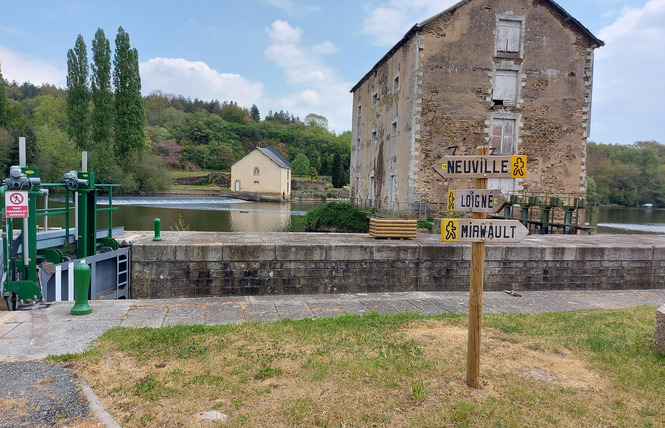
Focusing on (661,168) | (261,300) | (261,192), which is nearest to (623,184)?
(661,168)

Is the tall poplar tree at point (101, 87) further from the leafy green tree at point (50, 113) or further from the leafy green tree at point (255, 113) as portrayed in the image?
the leafy green tree at point (255, 113)

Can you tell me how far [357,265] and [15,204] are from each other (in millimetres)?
6629

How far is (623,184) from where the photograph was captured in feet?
196

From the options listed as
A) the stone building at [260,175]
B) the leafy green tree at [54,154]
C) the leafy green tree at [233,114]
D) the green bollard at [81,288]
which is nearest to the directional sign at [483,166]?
the green bollard at [81,288]

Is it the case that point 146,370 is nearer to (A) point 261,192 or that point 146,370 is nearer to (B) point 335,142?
(A) point 261,192

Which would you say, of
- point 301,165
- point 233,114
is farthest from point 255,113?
point 301,165

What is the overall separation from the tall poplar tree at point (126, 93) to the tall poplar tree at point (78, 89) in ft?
9.98

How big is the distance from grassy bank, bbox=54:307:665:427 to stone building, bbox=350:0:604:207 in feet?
44.6

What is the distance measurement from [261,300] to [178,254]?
2.74m

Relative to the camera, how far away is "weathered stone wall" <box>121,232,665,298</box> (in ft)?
30.2

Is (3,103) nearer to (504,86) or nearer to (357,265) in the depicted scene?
(504,86)

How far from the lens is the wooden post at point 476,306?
3906mm

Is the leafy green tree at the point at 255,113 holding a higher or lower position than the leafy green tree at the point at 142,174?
higher

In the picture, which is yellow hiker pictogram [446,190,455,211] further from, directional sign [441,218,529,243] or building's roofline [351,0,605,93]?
building's roofline [351,0,605,93]
